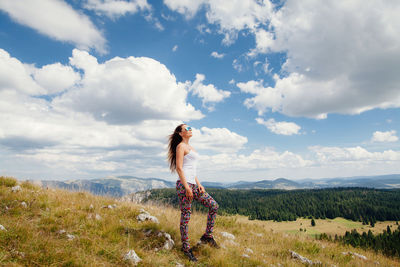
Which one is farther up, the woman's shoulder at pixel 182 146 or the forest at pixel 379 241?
the woman's shoulder at pixel 182 146

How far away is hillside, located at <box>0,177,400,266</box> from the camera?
4613 millimetres

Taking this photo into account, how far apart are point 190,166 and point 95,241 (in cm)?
316

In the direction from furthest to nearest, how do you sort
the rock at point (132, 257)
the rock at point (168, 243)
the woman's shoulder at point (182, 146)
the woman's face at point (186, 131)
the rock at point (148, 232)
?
the rock at point (148, 232), the woman's face at point (186, 131), the rock at point (168, 243), the woman's shoulder at point (182, 146), the rock at point (132, 257)

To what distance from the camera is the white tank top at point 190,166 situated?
5.96m

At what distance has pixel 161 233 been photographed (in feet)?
22.1

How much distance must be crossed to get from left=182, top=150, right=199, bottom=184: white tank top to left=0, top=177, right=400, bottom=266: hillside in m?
2.05

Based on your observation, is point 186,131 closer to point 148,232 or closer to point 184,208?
point 184,208

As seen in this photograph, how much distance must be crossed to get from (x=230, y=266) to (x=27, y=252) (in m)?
4.58

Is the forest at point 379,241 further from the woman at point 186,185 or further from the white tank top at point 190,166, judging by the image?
the white tank top at point 190,166

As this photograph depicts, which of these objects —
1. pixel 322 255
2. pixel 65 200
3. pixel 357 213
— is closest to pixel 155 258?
pixel 65 200

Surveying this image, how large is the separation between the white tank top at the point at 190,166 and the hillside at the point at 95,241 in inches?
80.6

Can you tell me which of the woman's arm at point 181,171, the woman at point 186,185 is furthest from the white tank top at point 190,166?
the woman's arm at point 181,171

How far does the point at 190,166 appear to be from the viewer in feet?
19.8

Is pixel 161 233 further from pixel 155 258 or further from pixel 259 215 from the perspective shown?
pixel 259 215
